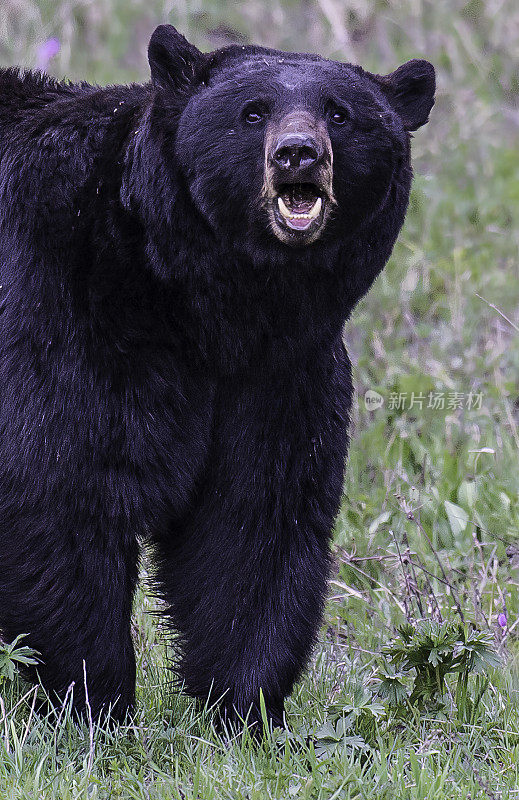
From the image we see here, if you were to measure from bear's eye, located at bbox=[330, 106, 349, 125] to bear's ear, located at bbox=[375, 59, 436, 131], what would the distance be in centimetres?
30

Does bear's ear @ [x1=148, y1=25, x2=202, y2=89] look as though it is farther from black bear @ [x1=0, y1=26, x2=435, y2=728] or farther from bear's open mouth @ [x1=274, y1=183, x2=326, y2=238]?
bear's open mouth @ [x1=274, y1=183, x2=326, y2=238]

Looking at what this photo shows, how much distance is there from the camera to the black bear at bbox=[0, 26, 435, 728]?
9.85ft

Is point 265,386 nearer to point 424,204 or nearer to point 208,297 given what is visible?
point 208,297

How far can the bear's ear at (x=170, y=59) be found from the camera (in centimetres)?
308

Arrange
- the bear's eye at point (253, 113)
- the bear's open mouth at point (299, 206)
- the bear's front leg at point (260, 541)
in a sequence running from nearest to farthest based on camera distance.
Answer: the bear's open mouth at point (299, 206)
the bear's eye at point (253, 113)
the bear's front leg at point (260, 541)

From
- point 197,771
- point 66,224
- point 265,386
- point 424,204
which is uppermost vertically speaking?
point 424,204

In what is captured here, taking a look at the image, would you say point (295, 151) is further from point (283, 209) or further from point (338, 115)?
point (338, 115)

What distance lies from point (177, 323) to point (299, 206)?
0.44 m

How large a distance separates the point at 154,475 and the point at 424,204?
4.14 m

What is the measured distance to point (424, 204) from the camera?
6.82m

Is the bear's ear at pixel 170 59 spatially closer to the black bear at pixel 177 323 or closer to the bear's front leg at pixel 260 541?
the black bear at pixel 177 323

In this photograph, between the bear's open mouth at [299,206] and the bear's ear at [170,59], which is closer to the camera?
the bear's open mouth at [299,206]

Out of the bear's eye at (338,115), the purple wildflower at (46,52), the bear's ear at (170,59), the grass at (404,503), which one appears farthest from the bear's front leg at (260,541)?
the purple wildflower at (46,52)

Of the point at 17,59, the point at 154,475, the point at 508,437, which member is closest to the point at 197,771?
the point at 154,475
